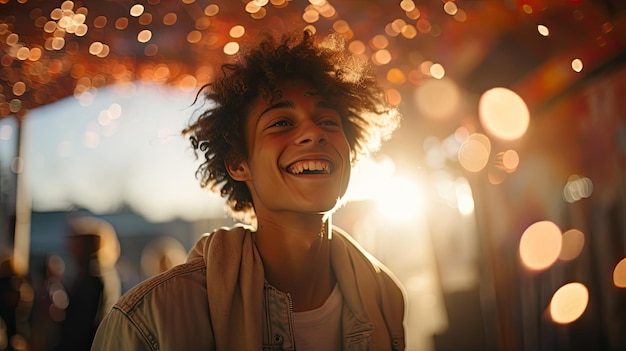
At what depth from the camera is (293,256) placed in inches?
85.8

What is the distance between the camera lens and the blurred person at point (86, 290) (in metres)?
3.82

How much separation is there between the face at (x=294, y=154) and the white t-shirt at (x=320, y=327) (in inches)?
16.4

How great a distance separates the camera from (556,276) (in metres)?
4.44

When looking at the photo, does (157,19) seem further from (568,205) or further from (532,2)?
(568,205)

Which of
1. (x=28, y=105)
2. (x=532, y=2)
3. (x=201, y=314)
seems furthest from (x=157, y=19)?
(x=201, y=314)

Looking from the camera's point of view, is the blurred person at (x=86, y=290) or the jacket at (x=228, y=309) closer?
the jacket at (x=228, y=309)

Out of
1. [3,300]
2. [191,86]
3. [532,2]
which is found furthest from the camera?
[3,300]

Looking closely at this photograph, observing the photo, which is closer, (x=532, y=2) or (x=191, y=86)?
(x=532, y=2)

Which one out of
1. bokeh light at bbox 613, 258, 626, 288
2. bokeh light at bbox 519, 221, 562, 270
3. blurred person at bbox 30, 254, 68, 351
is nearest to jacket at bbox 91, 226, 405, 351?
bokeh light at bbox 613, 258, 626, 288

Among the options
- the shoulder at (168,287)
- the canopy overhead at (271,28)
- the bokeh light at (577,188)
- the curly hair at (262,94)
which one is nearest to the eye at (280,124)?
the curly hair at (262,94)

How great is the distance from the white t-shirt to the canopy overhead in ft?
7.56

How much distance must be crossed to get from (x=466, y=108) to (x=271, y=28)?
2.07 meters

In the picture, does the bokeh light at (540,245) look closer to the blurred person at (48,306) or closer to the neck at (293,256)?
the neck at (293,256)

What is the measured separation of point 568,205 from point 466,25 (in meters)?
1.71
